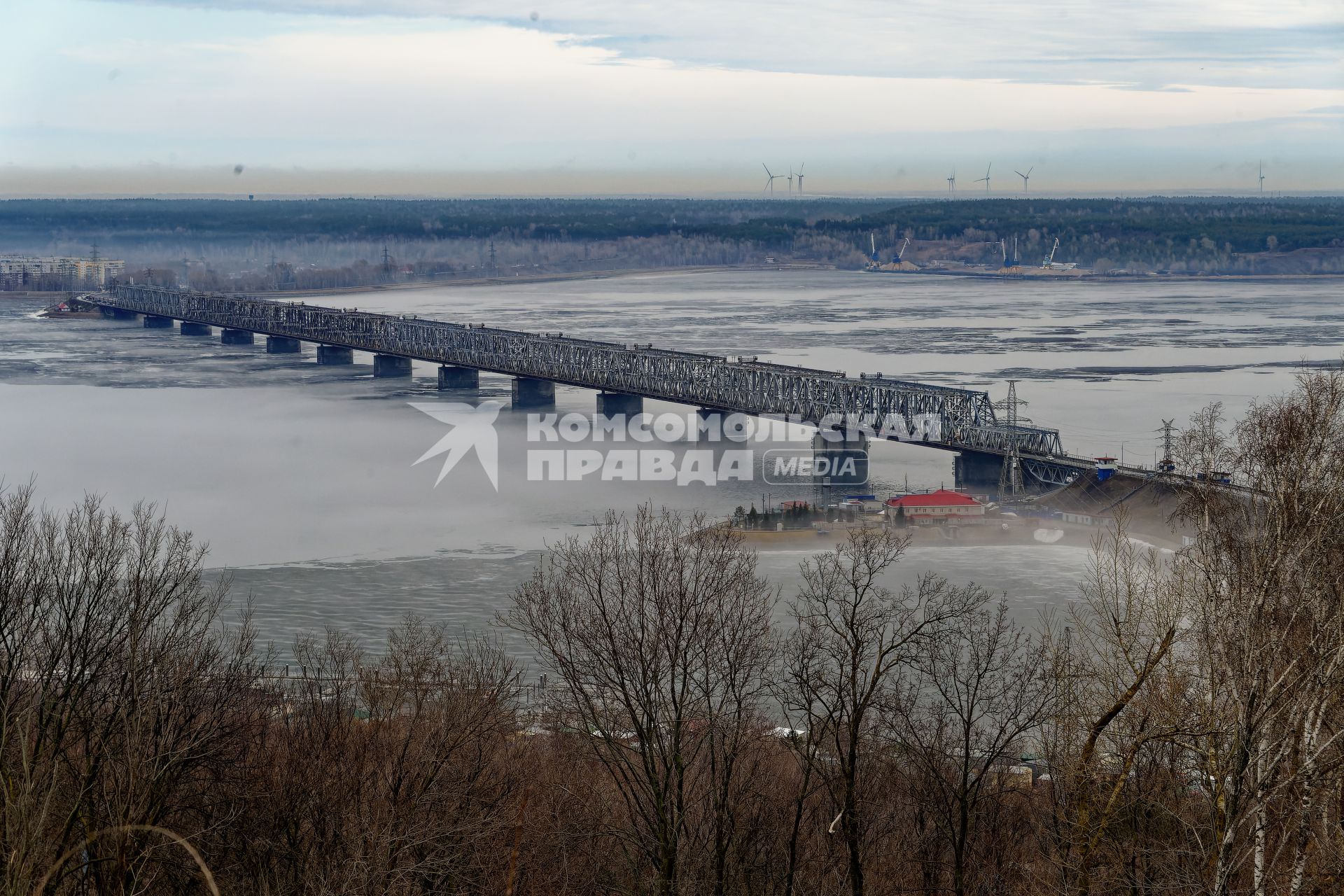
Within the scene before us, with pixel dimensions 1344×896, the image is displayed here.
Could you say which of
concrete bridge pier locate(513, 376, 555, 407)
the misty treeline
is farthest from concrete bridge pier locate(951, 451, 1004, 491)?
the misty treeline

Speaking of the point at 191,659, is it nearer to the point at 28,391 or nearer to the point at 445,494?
the point at 445,494

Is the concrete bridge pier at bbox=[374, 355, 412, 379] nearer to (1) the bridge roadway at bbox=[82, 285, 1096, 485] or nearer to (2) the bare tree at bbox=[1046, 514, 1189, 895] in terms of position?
(1) the bridge roadway at bbox=[82, 285, 1096, 485]

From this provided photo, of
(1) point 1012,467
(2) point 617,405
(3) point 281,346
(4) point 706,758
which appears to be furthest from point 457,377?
(4) point 706,758

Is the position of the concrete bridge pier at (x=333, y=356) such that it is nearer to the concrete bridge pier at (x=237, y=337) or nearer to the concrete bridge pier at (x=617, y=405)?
the concrete bridge pier at (x=237, y=337)

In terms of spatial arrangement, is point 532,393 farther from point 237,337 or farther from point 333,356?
point 237,337

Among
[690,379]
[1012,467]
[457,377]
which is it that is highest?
[690,379]

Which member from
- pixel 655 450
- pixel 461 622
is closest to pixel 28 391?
pixel 655 450
